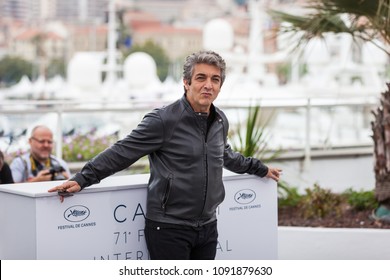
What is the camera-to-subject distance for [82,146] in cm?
1209

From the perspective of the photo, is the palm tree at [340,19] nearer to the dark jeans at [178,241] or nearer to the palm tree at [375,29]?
the palm tree at [375,29]

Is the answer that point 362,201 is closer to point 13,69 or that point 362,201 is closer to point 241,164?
point 241,164

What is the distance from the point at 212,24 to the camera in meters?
43.1

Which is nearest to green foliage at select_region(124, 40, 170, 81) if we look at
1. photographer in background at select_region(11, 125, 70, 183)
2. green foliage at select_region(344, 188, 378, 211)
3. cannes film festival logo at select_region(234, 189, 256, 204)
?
green foliage at select_region(344, 188, 378, 211)

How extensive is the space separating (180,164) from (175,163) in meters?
0.03

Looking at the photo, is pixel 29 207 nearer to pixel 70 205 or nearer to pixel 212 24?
pixel 70 205

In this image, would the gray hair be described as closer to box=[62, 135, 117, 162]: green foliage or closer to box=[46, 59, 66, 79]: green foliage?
box=[62, 135, 117, 162]: green foliage

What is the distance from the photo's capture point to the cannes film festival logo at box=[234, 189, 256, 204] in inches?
221

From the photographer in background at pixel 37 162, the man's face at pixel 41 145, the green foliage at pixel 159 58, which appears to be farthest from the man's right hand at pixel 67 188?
the green foliage at pixel 159 58

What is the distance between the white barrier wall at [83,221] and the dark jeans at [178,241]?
0.16 meters

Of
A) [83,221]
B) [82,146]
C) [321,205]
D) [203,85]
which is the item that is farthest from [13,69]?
[203,85]

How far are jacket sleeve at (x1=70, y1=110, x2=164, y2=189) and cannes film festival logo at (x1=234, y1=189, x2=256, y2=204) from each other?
2.90 ft

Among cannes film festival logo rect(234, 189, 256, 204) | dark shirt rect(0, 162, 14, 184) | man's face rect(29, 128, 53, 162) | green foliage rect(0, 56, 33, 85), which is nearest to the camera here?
cannes film festival logo rect(234, 189, 256, 204)
